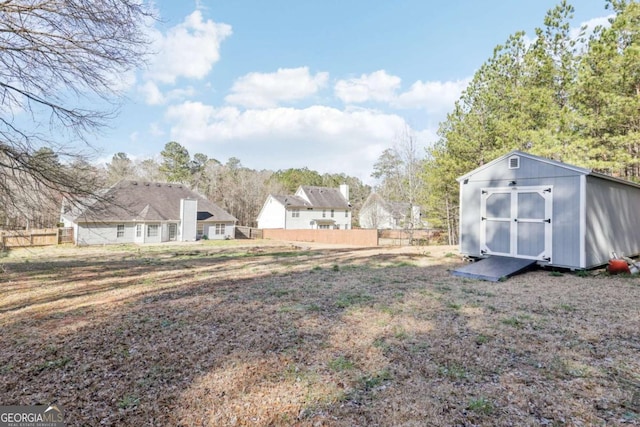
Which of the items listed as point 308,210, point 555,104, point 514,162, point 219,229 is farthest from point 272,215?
point 514,162

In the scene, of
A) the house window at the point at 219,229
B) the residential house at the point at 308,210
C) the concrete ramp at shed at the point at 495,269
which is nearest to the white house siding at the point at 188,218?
the house window at the point at 219,229

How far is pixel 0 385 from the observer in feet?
9.16

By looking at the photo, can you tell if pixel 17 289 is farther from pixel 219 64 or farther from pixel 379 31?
pixel 379 31

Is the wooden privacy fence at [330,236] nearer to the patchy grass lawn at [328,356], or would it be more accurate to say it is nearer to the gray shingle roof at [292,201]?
the gray shingle roof at [292,201]

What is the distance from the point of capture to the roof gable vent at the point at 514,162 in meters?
8.56

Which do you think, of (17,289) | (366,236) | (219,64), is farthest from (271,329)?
(366,236)

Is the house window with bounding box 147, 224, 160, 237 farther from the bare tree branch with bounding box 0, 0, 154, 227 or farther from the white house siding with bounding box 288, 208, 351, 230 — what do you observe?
the bare tree branch with bounding box 0, 0, 154, 227

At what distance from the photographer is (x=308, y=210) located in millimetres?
35875

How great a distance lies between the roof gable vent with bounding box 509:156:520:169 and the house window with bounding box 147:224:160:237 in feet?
77.2

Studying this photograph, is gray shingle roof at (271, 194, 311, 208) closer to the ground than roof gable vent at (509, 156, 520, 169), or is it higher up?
higher up

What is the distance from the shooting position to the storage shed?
7641 mm

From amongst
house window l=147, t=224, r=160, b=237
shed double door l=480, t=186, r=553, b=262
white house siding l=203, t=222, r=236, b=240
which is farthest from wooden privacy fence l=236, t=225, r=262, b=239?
shed double door l=480, t=186, r=553, b=262

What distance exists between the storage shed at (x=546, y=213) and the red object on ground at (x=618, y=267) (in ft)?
1.01

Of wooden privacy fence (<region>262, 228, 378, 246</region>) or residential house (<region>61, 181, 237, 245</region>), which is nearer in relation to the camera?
residential house (<region>61, 181, 237, 245</region>)
